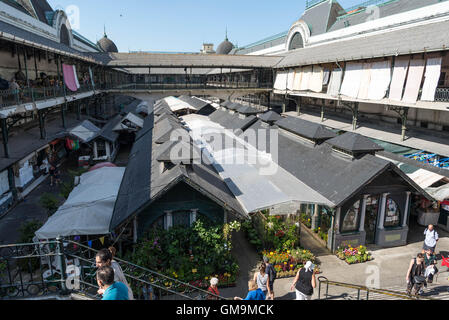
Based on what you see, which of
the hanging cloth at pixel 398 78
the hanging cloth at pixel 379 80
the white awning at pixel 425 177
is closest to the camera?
the white awning at pixel 425 177

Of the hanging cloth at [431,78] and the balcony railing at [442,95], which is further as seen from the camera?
the hanging cloth at [431,78]

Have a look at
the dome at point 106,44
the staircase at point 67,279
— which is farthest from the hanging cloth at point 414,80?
the dome at point 106,44

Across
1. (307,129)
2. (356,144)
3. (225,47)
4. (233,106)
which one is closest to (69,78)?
(233,106)

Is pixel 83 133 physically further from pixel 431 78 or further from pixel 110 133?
pixel 431 78

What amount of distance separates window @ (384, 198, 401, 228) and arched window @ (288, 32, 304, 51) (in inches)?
1439

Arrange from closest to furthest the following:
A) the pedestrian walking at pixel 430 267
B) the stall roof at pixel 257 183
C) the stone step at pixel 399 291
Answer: the stone step at pixel 399 291 → the pedestrian walking at pixel 430 267 → the stall roof at pixel 257 183

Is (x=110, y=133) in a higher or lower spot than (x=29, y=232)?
higher

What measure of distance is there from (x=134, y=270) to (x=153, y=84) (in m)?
36.2

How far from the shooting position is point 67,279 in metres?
6.17

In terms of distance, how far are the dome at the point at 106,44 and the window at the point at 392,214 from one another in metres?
69.4

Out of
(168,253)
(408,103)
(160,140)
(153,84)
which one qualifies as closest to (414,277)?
(168,253)

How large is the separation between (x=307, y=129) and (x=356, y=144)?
4.13 metres

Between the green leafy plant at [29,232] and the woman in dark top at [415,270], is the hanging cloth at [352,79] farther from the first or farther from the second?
the green leafy plant at [29,232]

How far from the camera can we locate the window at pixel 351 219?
1231cm
